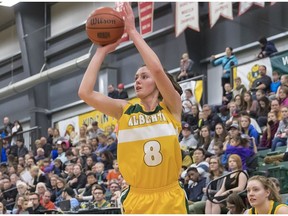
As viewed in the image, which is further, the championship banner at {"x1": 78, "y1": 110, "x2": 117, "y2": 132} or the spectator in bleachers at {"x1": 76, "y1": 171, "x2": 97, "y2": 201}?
the championship banner at {"x1": 78, "y1": 110, "x2": 117, "y2": 132}

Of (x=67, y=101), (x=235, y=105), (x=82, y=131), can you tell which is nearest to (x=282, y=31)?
(x=235, y=105)

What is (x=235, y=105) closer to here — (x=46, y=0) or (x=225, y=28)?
(x=225, y=28)

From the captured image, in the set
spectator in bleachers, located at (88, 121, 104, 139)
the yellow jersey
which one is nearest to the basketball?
the yellow jersey

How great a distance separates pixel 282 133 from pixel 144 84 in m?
6.20

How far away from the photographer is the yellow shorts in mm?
4250

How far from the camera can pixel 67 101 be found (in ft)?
72.0

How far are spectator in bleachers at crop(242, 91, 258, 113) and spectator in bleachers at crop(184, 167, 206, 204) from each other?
2.59 m

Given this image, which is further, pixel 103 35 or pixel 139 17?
pixel 139 17

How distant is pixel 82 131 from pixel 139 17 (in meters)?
3.60

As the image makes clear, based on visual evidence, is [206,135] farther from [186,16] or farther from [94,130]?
[186,16]

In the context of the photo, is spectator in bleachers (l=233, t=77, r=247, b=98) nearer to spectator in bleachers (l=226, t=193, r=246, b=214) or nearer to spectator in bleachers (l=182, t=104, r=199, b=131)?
spectator in bleachers (l=182, t=104, r=199, b=131)

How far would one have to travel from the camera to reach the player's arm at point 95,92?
4.27m

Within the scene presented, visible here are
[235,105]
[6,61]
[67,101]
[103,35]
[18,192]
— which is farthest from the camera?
[6,61]

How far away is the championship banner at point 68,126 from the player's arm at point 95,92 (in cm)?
1466
